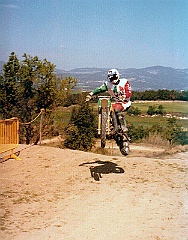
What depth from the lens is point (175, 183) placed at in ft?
27.9

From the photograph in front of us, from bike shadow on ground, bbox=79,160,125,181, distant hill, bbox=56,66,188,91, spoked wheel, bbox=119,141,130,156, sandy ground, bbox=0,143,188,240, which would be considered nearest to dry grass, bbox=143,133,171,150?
distant hill, bbox=56,66,188,91

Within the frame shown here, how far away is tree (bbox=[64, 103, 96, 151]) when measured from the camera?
15562 mm

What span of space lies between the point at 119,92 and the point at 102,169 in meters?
3.54

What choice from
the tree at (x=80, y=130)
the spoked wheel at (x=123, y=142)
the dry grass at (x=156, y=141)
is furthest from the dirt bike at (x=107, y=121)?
the dry grass at (x=156, y=141)

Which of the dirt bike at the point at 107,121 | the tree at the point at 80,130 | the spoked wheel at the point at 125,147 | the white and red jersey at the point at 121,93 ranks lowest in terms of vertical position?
the tree at the point at 80,130

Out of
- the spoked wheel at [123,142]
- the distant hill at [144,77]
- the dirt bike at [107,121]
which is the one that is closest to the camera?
the dirt bike at [107,121]

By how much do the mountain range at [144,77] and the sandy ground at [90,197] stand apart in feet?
5.83

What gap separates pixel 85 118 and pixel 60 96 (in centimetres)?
192

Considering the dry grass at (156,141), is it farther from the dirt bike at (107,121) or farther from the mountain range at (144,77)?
the dirt bike at (107,121)

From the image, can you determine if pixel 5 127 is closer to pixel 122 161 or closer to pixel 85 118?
pixel 122 161

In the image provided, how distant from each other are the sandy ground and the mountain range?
178cm

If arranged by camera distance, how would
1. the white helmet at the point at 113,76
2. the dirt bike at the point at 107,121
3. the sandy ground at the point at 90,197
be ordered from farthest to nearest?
the white helmet at the point at 113,76
the dirt bike at the point at 107,121
the sandy ground at the point at 90,197

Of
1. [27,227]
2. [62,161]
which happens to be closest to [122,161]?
[62,161]

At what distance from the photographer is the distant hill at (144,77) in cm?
678
